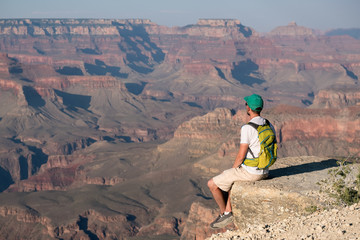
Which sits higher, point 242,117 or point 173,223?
point 242,117

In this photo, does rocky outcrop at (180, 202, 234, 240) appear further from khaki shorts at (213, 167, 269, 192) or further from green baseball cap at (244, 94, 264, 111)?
green baseball cap at (244, 94, 264, 111)

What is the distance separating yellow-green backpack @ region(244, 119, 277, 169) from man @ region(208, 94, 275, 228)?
133 millimetres

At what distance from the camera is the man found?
1795cm

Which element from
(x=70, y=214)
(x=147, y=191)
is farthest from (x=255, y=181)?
(x=147, y=191)

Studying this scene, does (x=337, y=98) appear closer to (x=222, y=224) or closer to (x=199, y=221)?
(x=199, y=221)

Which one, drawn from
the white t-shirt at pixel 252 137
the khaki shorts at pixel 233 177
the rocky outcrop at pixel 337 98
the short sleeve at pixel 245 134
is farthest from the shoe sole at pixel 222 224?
the rocky outcrop at pixel 337 98

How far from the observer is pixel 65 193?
9412 centimetres

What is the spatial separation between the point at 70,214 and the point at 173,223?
18.3 metres

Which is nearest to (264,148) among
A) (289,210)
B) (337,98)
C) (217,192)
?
(289,210)

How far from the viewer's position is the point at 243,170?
1897 cm

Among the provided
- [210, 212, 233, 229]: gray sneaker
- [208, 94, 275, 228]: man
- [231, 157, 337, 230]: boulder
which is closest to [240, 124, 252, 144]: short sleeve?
[208, 94, 275, 228]: man

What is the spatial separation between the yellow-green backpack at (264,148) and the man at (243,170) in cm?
13

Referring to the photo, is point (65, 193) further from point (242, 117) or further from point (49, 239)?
point (242, 117)

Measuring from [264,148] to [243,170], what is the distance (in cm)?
138
